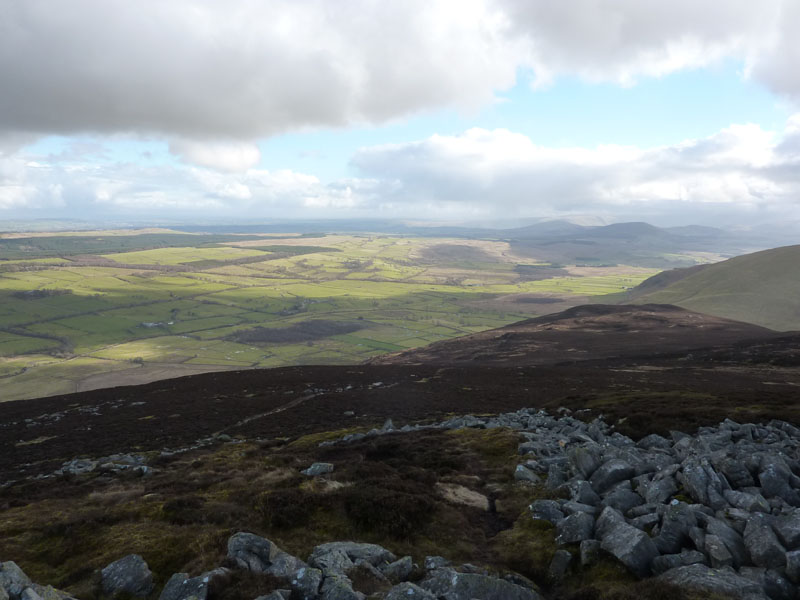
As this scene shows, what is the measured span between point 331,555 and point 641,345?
4779 inches

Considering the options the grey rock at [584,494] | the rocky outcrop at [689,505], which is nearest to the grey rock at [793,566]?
the rocky outcrop at [689,505]

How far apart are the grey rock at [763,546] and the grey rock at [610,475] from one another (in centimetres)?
677

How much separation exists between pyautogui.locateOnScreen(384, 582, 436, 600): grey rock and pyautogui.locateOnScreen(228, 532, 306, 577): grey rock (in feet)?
12.1

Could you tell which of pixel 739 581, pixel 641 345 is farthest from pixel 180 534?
pixel 641 345

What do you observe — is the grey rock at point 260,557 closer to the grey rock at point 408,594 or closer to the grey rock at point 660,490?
the grey rock at point 408,594

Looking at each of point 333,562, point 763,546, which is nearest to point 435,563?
point 333,562

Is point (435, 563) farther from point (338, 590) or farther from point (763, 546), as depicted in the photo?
point (763, 546)

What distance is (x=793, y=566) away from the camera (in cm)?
1316

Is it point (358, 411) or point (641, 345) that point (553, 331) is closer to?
point (641, 345)

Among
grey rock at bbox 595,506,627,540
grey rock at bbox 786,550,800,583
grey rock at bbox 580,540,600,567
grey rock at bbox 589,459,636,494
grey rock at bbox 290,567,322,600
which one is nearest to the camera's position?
grey rock at bbox 786,550,800,583

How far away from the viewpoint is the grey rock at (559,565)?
16.5 meters

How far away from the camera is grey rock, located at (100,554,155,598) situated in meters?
15.7

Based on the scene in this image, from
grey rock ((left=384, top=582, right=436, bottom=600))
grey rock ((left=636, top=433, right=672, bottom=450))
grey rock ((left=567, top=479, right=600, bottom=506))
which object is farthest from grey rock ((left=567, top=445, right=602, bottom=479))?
grey rock ((left=384, top=582, right=436, bottom=600))

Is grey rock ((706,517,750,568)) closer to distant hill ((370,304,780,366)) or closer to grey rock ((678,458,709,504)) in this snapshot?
grey rock ((678,458,709,504))
